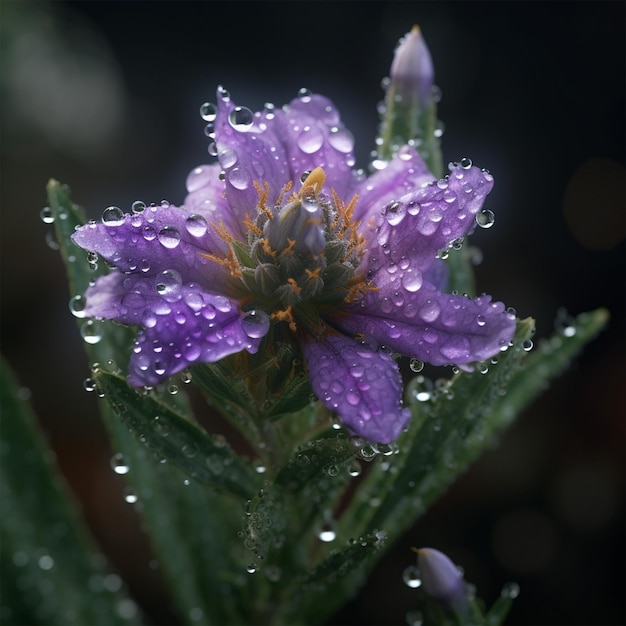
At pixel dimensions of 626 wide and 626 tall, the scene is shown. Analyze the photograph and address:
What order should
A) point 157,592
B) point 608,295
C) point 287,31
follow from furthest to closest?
1. point 287,31
2. point 608,295
3. point 157,592

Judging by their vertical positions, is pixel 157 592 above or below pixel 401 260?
below

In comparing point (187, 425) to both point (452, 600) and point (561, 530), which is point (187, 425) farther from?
point (561, 530)

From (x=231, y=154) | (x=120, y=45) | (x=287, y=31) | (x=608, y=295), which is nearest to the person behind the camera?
(x=231, y=154)

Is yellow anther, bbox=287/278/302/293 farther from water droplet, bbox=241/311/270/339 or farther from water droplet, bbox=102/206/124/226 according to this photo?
water droplet, bbox=102/206/124/226

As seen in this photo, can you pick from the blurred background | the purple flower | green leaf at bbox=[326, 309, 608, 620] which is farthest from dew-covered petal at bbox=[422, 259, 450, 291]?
the blurred background

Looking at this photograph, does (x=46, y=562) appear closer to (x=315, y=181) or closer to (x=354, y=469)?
(x=354, y=469)

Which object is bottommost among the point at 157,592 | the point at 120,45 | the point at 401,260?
the point at 157,592

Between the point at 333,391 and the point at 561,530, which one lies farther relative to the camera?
the point at 561,530

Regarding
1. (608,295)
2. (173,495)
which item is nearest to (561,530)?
(608,295)
